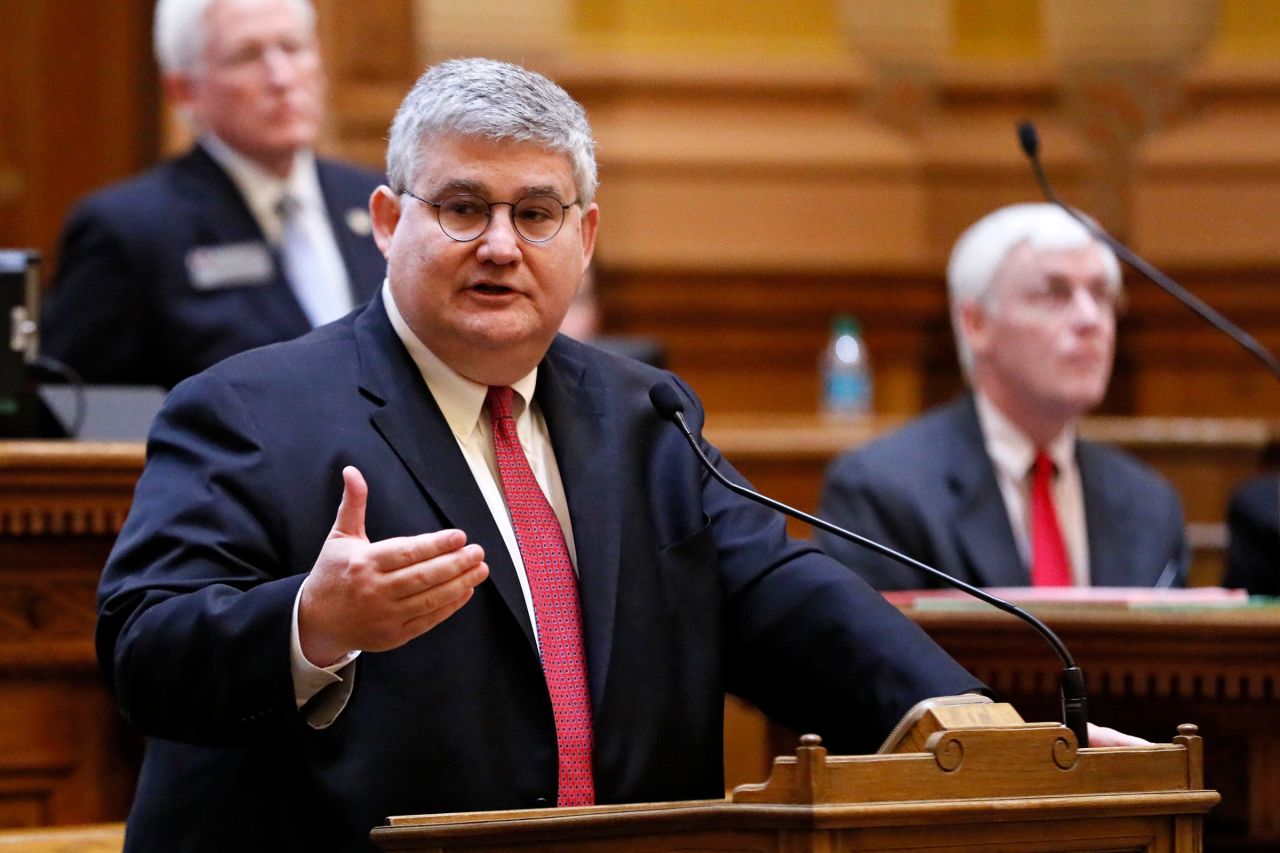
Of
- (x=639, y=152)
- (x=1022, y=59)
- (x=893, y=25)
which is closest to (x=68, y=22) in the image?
(x=639, y=152)

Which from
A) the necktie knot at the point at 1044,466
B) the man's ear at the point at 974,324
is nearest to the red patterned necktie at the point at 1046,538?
the necktie knot at the point at 1044,466

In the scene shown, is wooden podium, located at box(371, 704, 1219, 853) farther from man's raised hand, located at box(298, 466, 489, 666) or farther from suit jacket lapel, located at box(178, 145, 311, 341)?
suit jacket lapel, located at box(178, 145, 311, 341)

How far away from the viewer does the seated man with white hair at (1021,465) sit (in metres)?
3.82

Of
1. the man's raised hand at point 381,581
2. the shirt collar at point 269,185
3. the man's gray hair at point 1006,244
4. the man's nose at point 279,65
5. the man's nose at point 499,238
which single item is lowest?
the man's raised hand at point 381,581

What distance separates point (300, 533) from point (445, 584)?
1.24 ft

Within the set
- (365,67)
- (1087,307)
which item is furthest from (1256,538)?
(365,67)

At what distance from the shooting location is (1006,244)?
4.19 metres

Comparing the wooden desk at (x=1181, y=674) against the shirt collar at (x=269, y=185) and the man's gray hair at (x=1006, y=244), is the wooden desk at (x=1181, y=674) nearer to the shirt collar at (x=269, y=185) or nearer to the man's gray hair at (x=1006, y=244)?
the man's gray hair at (x=1006, y=244)

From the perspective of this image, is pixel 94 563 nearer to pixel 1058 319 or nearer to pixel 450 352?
pixel 450 352

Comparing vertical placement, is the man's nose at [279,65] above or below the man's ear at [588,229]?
above

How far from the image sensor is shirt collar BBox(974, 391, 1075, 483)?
401 cm

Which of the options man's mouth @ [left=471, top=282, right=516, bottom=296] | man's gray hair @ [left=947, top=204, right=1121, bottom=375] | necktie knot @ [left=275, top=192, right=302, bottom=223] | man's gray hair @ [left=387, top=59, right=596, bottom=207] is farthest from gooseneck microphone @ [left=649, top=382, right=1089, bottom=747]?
man's gray hair @ [left=947, top=204, right=1121, bottom=375]

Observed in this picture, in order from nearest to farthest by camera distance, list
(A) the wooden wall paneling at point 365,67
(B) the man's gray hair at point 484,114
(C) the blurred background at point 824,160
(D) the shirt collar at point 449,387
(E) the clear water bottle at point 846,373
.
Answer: (B) the man's gray hair at point 484,114 < (D) the shirt collar at point 449,387 < (E) the clear water bottle at point 846,373 < (A) the wooden wall paneling at point 365,67 < (C) the blurred background at point 824,160

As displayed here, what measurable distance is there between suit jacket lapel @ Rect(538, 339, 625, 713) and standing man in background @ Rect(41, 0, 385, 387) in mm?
1336
